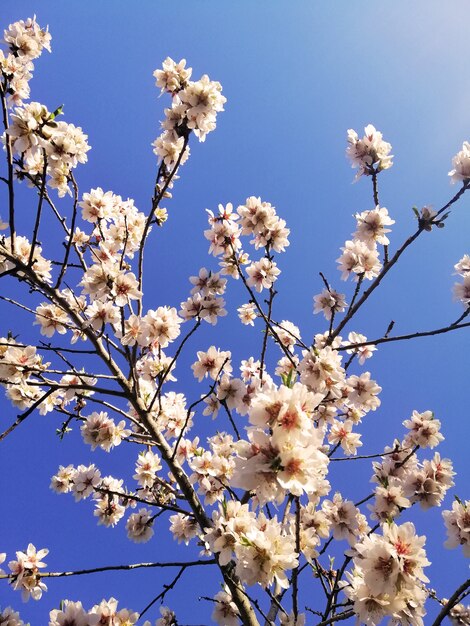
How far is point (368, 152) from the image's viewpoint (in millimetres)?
4695

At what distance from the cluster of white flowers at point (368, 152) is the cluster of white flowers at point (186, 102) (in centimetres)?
162

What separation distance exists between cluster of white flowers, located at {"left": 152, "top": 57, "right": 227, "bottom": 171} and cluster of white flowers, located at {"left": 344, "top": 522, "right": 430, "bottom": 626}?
3.61 m

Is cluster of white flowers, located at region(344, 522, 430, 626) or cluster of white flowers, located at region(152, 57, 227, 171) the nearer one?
cluster of white flowers, located at region(344, 522, 430, 626)

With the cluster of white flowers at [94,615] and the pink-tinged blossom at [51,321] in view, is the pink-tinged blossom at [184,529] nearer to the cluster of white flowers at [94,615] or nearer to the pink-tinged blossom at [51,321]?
the cluster of white flowers at [94,615]

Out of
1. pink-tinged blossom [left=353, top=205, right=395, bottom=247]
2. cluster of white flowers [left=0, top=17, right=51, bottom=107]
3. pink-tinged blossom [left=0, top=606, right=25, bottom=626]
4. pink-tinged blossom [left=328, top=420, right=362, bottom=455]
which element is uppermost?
cluster of white flowers [left=0, top=17, right=51, bottom=107]

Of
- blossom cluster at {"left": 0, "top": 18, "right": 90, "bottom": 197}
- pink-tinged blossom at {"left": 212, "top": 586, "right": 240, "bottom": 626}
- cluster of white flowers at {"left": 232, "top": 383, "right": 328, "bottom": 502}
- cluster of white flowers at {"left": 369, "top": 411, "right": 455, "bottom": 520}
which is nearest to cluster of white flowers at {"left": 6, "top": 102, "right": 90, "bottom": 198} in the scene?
blossom cluster at {"left": 0, "top": 18, "right": 90, "bottom": 197}

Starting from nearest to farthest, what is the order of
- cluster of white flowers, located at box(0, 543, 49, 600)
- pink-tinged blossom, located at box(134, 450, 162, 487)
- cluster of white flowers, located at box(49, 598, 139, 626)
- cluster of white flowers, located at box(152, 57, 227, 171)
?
cluster of white flowers, located at box(49, 598, 139, 626) → cluster of white flowers, located at box(0, 543, 49, 600) → cluster of white flowers, located at box(152, 57, 227, 171) → pink-tinged blossom, located at box(134, 450, 162, 487)

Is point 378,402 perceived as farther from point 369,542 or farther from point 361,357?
point 369,542

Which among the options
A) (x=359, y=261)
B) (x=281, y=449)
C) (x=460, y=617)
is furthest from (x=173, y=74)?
(x=460, y=617)

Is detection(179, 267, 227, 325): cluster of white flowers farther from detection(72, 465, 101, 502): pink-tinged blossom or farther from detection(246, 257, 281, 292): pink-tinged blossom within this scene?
detection(72, 465, 101, 502): pink-tinged blossom

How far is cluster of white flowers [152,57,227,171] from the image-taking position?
13.7 ft

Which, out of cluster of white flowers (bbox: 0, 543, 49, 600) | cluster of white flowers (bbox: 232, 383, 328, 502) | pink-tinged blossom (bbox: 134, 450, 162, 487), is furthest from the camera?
pink-tinged blossom (bbox: 134, 450, 162, 487)

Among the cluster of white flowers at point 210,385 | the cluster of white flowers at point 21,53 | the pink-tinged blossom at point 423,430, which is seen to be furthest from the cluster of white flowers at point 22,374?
the pink-tinged blossom at point 423,430

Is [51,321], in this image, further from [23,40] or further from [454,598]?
[454,598]
